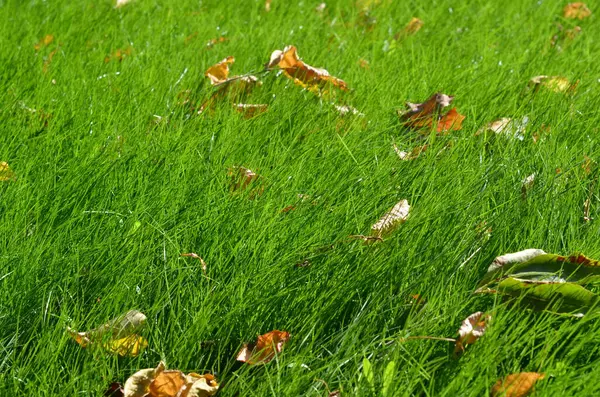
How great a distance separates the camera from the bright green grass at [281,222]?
1.72 m

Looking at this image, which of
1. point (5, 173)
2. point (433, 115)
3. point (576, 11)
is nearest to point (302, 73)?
point (433, 115)

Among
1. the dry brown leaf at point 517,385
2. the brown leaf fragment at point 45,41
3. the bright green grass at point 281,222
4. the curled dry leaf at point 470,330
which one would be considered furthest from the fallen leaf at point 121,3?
the dry brown leaf at point 517,385

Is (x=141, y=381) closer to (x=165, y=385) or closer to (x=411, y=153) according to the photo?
(x=165, y=385)

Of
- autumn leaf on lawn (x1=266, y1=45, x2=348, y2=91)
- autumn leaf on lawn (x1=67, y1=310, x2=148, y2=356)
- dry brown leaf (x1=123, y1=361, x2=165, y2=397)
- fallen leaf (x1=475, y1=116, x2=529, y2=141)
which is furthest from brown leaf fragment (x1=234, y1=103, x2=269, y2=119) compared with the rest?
dry brown leaf (x1=123, y1=361, x2=165, y2=397)

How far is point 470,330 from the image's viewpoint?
170cm

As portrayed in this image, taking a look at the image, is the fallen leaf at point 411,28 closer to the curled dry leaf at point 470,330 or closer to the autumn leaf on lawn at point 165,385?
the curled dry leaf at point 470,330

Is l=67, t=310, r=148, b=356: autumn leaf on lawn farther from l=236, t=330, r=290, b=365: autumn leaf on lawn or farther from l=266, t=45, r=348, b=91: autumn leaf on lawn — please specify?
l=266, t=45, r=348, b=91: autumn leaf on lawn

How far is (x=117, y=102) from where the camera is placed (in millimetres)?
2826

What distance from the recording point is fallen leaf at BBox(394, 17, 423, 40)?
3.79 meters

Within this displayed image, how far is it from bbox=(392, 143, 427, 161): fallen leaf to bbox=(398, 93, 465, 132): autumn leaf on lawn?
0.11 m

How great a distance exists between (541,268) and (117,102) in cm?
151

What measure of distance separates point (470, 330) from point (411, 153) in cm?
93

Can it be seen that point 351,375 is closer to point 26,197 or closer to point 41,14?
point 26,197

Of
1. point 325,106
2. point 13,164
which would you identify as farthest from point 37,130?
point 325,106
